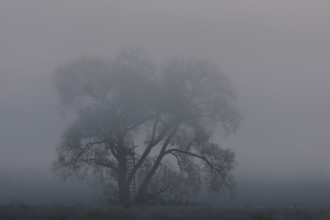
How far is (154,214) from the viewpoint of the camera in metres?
29.3

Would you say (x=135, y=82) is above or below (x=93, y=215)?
above

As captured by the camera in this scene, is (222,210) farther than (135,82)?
No

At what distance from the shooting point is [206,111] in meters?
46.0

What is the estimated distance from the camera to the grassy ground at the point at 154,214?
95.2 feet

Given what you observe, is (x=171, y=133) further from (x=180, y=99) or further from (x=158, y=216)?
(x=158, y=216)

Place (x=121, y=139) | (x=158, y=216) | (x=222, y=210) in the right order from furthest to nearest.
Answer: (x=121, y=139) < (x=222, y=210) < (x=158, y=216)

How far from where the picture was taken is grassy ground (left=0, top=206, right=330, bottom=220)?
29016 millimetres

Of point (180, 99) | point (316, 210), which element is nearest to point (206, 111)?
point (180, 99)

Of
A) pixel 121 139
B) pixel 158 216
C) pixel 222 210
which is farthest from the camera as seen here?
pixel 121 139

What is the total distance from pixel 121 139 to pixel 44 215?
52.7 ft

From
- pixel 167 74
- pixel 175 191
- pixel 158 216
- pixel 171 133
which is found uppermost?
pixel 167 74

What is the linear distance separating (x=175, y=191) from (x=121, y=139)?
4.12m

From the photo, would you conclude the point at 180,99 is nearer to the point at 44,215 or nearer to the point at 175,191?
the point at 175,191

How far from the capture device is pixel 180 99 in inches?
1794
